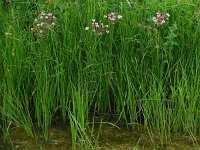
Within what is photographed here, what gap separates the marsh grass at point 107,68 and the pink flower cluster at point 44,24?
0.25 feet

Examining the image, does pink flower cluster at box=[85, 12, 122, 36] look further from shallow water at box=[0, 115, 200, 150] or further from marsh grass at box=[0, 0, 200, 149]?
shallow water at box=[0, 115, 200, 150]

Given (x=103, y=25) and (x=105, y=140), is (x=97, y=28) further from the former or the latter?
(x=105, y=140)

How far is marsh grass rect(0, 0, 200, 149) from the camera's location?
3602 mm

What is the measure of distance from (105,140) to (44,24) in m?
1.01

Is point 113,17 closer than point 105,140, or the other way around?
point 105,140

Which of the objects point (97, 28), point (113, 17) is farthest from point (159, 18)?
point (97, 28)

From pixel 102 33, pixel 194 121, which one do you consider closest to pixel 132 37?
pixel 102 33

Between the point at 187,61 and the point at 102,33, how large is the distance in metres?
0.74

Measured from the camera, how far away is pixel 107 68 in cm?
389

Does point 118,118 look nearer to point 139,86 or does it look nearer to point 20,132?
point 139,86

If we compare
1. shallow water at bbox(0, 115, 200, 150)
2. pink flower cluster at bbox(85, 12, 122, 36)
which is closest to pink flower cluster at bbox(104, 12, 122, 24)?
pink flower cluster at bbox(85, 12, 122, 36)

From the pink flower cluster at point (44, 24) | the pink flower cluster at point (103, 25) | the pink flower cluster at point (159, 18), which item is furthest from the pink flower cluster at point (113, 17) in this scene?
the pink flower cluster at point (44, 24)

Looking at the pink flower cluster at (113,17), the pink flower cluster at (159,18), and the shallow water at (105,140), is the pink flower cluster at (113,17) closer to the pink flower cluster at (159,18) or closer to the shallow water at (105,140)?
the pink flower cluster at (159,18)

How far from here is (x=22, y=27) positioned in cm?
418
